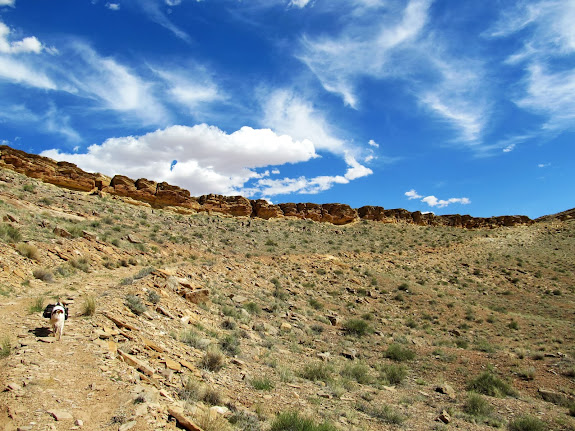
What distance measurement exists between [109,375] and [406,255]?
3244 cm

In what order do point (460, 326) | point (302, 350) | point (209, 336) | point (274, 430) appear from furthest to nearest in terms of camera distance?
point (460, 326), point (302, 350), point (209, 336), point (274, 430)

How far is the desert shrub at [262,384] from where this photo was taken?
7301 millimetres

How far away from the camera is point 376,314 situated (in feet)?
62.0

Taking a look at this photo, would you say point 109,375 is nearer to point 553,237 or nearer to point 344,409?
point 344,409

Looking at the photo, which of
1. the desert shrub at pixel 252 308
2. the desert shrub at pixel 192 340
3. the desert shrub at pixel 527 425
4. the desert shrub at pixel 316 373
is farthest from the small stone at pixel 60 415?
the desert shrub at pixel 252 308

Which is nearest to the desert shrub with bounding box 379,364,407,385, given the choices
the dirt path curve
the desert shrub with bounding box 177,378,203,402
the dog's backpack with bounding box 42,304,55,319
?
the desert shrub with bounding box 177,378,203,402

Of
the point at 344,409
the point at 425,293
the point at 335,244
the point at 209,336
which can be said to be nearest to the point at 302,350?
the point at 209,336

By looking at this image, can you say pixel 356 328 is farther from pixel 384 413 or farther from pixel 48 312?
pixel 48 312

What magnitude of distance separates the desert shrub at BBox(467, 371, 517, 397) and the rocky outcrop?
34147mm

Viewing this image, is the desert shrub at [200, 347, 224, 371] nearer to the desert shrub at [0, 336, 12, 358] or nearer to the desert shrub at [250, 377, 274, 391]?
the desert shrub at [250, 377, 274, 391]

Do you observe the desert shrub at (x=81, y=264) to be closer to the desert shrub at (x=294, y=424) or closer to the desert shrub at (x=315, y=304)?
the desert shrub at (x=315, y=304)

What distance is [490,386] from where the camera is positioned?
405 inches

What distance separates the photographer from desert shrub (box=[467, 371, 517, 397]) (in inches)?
397

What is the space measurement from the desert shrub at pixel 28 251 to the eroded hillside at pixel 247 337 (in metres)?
0.06
